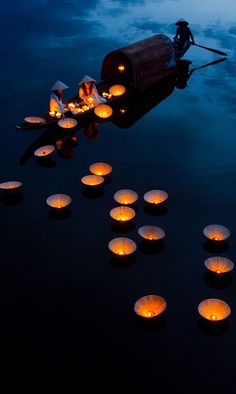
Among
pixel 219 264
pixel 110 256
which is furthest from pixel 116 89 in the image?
pixel 219 264

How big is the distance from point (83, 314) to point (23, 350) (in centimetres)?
322

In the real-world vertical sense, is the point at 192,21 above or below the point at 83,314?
above

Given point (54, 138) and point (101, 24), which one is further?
point (101, 24)

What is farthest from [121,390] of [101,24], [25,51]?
[101,24]

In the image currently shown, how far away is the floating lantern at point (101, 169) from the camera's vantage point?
29062 millimetres

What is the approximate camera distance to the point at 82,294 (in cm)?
2053

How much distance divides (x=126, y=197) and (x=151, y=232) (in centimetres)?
379

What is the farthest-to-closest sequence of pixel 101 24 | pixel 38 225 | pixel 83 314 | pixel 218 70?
pixel 101 24
pixel 218 70
pixel 38 225
pixel 83 314

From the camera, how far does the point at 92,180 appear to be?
27641 millimetres

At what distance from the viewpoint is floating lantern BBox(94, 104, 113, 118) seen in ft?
119

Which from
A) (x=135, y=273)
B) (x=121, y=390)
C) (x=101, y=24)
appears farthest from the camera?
(x=101, y=24)

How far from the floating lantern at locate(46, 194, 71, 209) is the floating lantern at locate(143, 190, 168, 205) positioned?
504 cm

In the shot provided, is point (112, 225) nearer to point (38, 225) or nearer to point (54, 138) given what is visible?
point (38, 225)

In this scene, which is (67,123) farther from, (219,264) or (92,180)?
(219,264)
